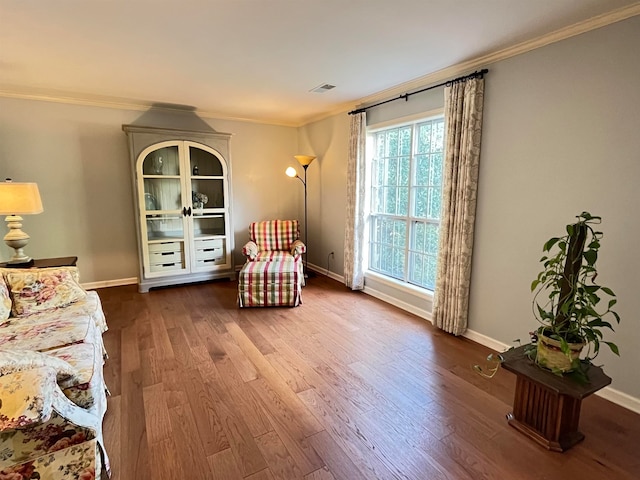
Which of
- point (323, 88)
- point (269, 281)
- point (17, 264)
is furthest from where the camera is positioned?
point (269, 281)

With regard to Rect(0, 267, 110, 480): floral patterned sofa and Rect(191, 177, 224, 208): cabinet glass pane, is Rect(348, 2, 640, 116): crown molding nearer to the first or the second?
Rect(191, 177, 224, 208): cabinet glass pane

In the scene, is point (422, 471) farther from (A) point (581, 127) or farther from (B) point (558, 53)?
(B) point (558, 53)

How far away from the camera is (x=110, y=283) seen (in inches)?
175

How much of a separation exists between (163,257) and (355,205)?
2.57 metres

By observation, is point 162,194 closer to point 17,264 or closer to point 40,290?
point 17,264

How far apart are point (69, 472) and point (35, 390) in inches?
18.8

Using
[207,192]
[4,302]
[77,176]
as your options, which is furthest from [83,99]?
[4,302]

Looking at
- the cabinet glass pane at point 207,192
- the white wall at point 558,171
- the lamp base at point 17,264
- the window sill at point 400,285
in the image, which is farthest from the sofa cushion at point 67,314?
the white wall at point 558,171

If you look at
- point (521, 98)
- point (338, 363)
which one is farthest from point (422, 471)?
point (521, 98)

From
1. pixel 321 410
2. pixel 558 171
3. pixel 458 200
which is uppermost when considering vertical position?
pixel 558 171

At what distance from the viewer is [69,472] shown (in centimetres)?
142

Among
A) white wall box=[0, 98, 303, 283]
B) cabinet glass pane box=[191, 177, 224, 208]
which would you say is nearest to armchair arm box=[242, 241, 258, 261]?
cabinet glass pane box=[191, 177, 224, 208]

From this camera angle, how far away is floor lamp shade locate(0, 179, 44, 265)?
111 inches

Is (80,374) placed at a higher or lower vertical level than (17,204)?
lower
